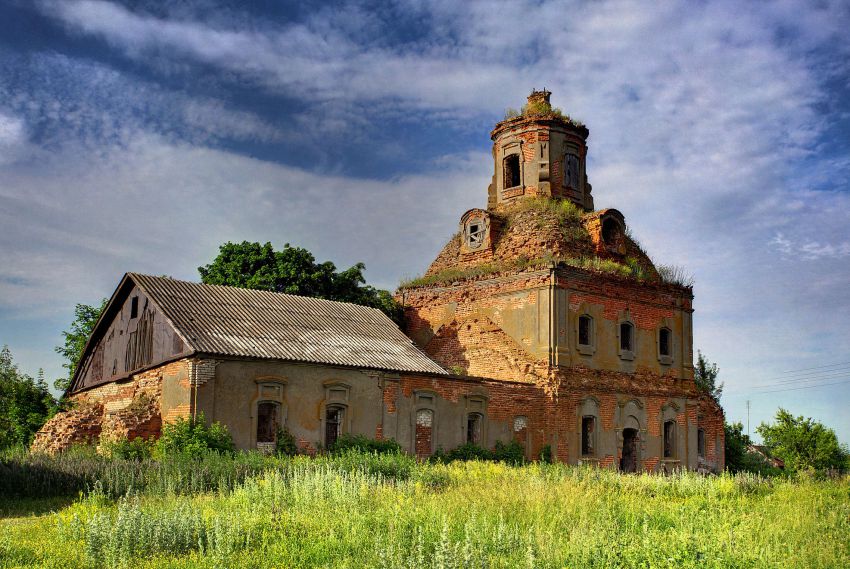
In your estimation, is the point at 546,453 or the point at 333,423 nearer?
the point at 333,423

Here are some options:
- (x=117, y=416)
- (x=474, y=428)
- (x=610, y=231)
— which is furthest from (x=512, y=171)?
(x=117, y=416)

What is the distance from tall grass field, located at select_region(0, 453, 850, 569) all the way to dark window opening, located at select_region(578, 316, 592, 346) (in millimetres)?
10728

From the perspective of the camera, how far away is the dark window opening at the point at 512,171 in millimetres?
A: 33375

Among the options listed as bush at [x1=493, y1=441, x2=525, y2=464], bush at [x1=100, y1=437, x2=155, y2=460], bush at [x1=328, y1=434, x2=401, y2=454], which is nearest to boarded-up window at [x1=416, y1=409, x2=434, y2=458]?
bush at [x1=328, y1=434, x2=401, y2=454]

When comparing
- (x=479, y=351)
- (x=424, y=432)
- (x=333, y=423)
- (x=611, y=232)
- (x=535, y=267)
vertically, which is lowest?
(x=424, y=432)

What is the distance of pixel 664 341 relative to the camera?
31.4m

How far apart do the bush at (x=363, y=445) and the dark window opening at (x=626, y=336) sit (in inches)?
404

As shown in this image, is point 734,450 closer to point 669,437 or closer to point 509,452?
point 669,437

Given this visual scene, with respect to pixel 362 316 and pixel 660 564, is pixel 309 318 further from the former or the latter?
pixel 660 564

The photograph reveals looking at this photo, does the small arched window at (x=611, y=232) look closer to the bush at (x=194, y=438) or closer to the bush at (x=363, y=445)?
the bush at (x=363, y=445)

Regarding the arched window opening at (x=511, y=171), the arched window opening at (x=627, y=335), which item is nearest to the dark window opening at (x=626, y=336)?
the arched window opening at (x=627, y=335)

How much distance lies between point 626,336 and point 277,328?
12.7m

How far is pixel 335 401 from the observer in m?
23.4

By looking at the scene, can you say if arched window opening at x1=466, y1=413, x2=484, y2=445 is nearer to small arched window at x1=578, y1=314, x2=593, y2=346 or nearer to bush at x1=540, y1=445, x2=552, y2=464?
bush at x1=540, y1=445, x2=552, y2=464
